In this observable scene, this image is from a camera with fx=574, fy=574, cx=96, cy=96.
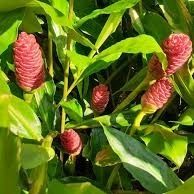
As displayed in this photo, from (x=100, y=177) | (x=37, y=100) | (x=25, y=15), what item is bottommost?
(x=100, y=177)

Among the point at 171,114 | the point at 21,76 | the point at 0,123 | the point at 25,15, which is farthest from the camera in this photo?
the point at 171,114

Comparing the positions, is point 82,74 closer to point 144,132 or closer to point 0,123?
point 144,132

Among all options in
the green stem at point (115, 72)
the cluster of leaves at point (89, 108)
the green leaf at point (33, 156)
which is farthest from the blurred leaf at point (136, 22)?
the green leaf at point (33, 156)

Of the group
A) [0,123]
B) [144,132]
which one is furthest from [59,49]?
[0,123]

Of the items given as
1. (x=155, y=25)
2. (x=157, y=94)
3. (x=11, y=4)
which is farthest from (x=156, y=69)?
(x=11, y=4)

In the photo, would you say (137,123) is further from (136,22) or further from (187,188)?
(187,188)

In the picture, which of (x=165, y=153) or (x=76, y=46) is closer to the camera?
(x=165, y=153)
